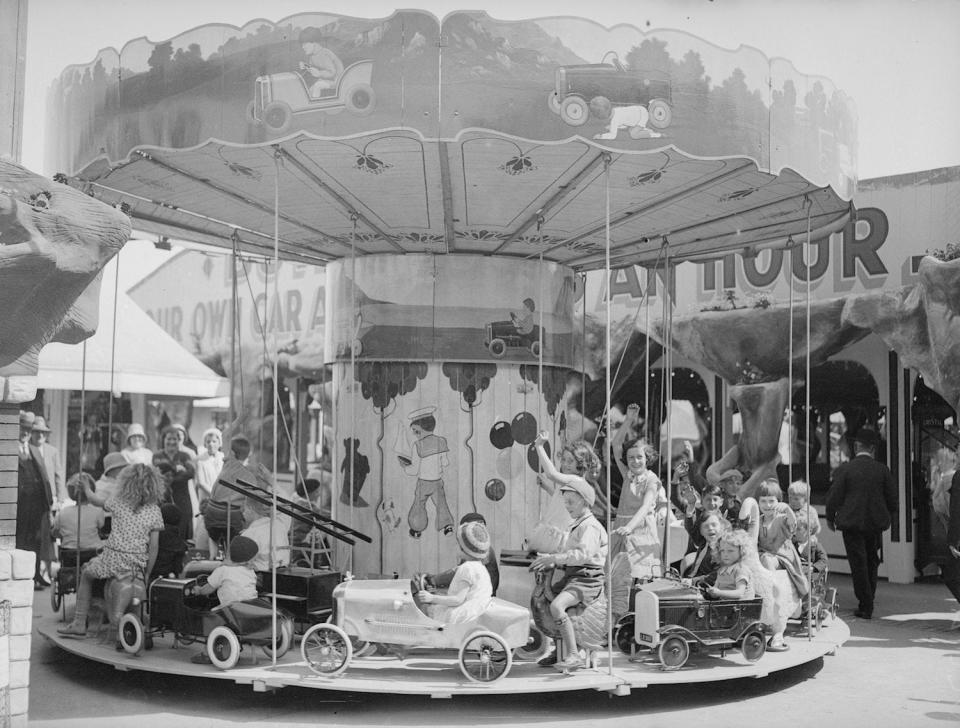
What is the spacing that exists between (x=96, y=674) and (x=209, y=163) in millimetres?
3970

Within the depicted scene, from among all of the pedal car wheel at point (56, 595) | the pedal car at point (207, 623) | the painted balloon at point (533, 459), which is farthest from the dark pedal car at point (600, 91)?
the pedal car wheel at point (56, 595)

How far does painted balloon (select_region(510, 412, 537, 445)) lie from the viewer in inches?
379

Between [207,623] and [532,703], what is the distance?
2330 mm

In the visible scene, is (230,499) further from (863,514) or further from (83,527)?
(863,514)

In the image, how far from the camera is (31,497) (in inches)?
443

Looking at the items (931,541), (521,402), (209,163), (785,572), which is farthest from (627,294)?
(209,163)

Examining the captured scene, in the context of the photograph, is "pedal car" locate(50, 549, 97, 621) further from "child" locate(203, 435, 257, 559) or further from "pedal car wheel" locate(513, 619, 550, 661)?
"pedal car wheel" locate(513, 619, 550, 661)

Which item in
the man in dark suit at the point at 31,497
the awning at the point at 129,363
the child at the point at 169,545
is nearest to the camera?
the child at the point at 169,545

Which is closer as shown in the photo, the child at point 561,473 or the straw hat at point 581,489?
the straw hat at point 581,489

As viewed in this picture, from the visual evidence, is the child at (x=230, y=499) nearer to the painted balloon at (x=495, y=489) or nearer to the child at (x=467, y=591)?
the painted balloon at (x=495, y=489)

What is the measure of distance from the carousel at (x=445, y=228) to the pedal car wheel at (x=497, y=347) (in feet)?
0.05

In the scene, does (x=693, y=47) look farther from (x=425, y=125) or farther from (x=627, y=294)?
(x=627, y=294)

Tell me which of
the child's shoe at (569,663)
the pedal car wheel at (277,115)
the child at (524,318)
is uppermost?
the pedal car wheel at (277,115)

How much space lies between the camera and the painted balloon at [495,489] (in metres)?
9.48
